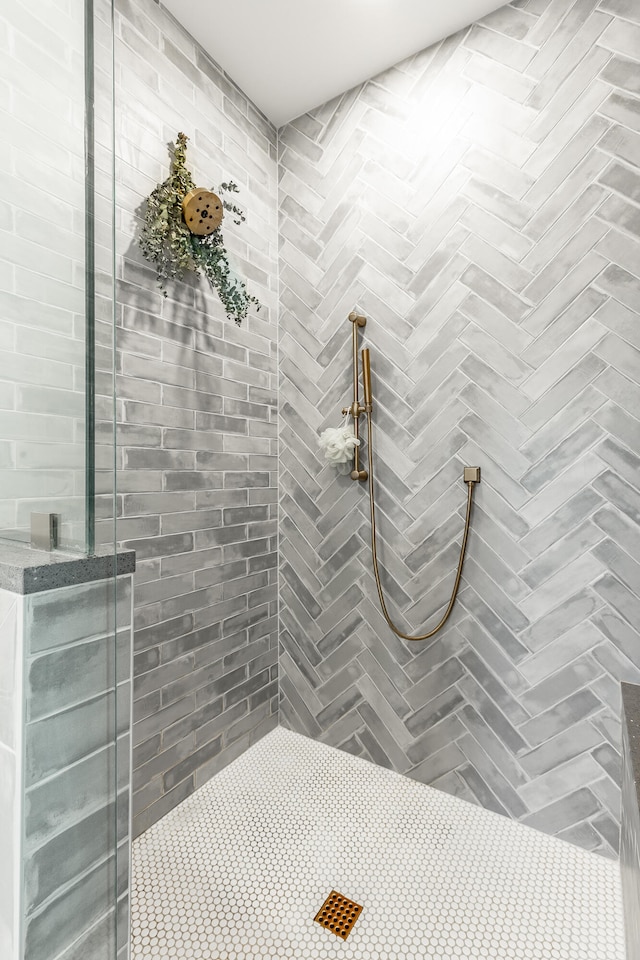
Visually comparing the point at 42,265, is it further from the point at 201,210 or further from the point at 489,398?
the point at 489,398

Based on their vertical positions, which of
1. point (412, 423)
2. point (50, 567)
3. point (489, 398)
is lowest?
point (50, 567)

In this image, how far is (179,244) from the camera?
161cm

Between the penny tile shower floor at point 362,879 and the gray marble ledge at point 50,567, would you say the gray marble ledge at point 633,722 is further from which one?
the gray marble ledge at point 50,567

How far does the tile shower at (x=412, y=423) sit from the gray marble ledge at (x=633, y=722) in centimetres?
25

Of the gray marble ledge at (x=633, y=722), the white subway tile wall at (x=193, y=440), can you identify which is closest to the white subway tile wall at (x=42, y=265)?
the white subway tile wall at (x=193, y=440)

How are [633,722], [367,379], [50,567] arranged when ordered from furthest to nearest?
1. [367,379]
2. [633,722]
3. [50,567]

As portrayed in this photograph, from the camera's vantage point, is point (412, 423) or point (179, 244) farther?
point (412, 423)

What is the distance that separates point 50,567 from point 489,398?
4.88 ft

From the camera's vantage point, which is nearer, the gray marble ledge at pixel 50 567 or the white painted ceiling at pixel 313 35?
the gray marble ledge at pixel 50 567

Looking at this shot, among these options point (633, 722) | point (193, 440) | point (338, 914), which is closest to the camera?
point (633, 722)

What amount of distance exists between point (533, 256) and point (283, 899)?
2136 mm

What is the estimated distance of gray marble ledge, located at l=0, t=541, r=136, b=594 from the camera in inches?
28.2

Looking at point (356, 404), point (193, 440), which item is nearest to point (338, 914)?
point (193, 440)

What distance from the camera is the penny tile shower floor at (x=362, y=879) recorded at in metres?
1.25
